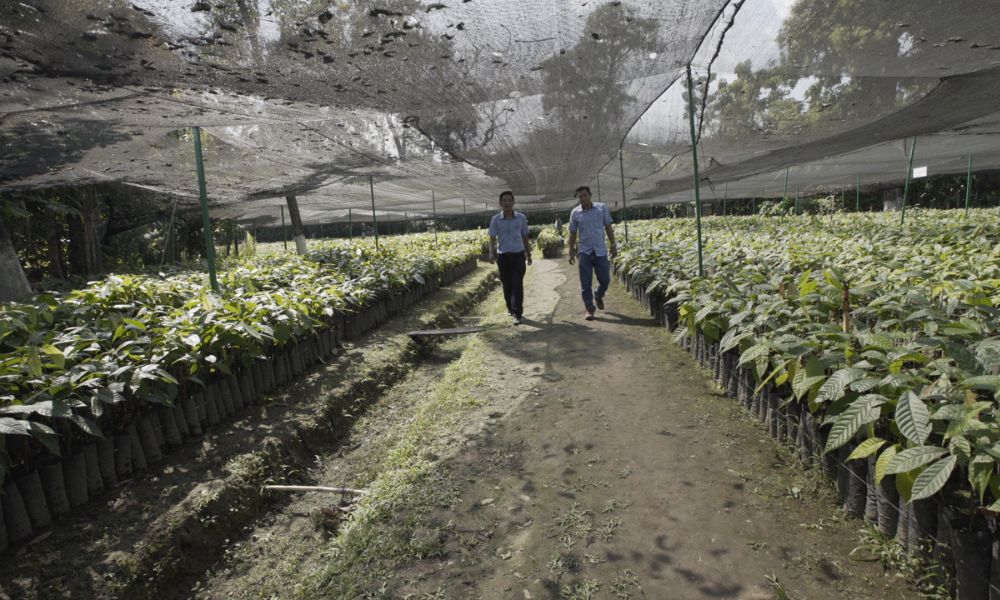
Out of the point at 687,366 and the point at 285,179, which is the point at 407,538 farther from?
the point at 285,179

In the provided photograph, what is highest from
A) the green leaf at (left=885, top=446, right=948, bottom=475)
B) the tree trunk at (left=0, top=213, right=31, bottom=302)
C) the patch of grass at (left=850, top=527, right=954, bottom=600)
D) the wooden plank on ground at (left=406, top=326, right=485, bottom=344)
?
the tree trunk at (left=0, top=213, right=31, bottom=302)

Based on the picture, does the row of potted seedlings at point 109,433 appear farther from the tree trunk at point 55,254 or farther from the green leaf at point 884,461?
the tree trunk at point 55,254

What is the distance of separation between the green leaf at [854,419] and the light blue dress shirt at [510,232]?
15.1ft

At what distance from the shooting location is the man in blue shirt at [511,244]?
6.17 m

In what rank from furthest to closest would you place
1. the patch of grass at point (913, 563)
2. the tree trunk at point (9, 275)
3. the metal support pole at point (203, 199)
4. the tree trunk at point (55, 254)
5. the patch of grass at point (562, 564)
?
1. the tree trunk at point (55, 254)
2. the tree trunk at point (9, 275)
3. the metal support pole at point (203, 199)
4. the patch of grass at point (562, 564)
5. the patch of grass at point (913, 563)

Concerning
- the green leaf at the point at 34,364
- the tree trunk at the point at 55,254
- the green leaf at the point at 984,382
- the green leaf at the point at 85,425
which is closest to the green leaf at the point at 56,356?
the green leaf at the point at 34,364

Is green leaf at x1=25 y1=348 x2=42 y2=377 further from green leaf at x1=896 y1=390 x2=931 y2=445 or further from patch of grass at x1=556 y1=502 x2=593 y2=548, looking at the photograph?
green leaf at x1=896 y1=390 x2=931 y2=445

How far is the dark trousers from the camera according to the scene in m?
6.29

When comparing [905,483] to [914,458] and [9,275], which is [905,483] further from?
[9,275]

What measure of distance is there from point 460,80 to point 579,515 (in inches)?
124

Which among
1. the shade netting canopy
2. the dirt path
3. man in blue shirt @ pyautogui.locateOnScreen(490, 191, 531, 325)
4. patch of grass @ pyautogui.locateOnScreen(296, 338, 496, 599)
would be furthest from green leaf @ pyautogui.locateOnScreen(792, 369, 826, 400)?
man in blue shirt @ pyautogui.locateOnScreen(490, 191, 531, 325)

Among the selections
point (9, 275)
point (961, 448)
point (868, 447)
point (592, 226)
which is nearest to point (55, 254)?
point (9, 275)

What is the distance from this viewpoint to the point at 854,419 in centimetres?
184

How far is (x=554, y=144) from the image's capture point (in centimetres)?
602
